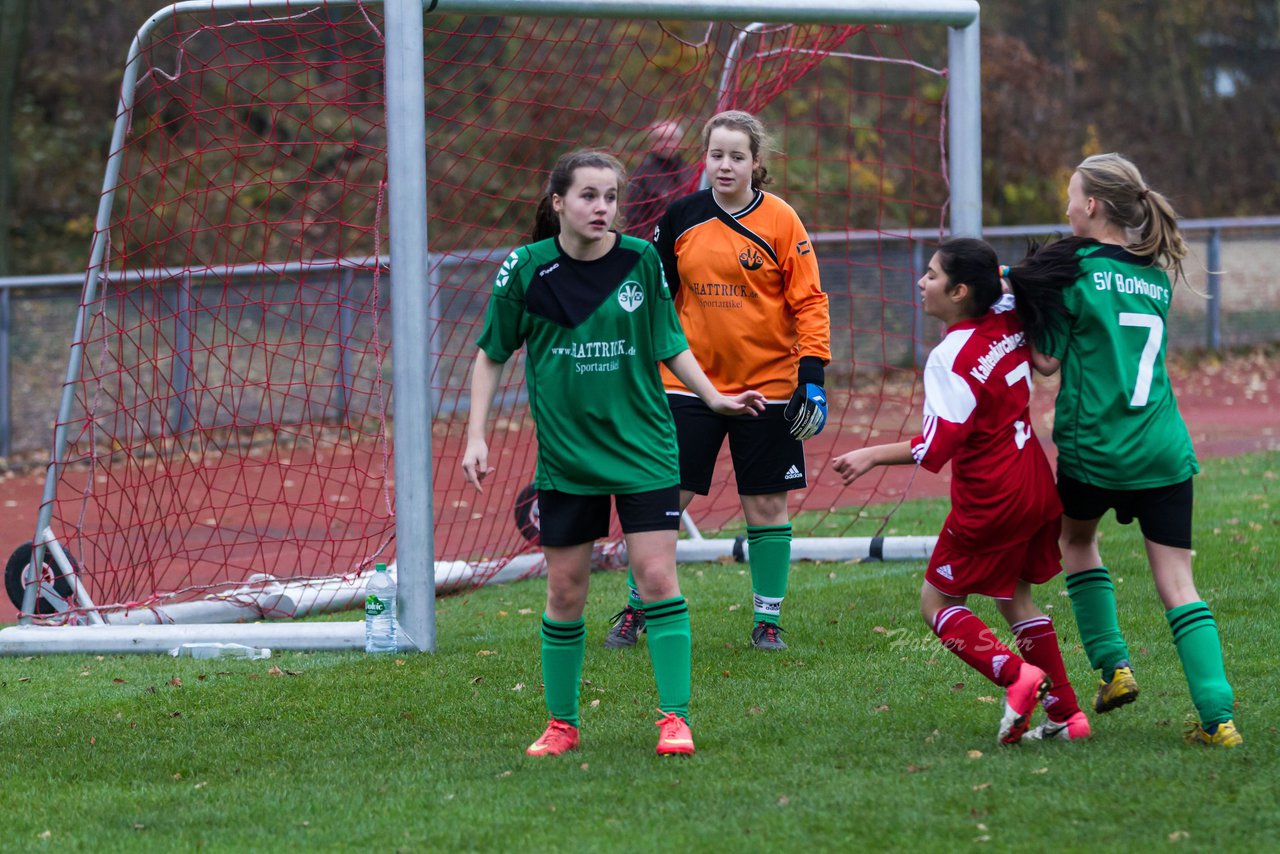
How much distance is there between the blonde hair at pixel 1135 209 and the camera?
4180 mm

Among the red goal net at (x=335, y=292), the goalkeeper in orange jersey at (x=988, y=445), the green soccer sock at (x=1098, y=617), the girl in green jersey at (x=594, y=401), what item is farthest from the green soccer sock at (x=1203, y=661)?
the red goal net at (x=335, y=292)

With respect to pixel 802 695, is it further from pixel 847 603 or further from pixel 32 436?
pixel 32 436

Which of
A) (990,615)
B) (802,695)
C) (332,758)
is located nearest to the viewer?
(332,758)

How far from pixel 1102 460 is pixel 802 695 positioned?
1.41 m

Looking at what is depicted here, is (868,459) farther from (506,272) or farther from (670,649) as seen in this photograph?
(506,272)

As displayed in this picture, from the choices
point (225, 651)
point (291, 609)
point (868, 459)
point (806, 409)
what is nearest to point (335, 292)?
point (291, 609)

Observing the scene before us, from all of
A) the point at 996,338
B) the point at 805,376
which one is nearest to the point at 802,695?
the point at 805,376

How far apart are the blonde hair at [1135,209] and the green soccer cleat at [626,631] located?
2.55m

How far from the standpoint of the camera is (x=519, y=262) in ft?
14.2

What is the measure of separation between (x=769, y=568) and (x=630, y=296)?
1.84 metres

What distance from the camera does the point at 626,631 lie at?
5953mm

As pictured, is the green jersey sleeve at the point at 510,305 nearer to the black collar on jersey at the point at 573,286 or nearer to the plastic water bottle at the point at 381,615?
the black collar on jersey at the point at 573,286

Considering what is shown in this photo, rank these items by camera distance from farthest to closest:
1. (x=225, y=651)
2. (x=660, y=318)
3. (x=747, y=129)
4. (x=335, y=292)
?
(x=335, y=292), (x=225, y=651), (x=747, y=129), (x=660, y=318)

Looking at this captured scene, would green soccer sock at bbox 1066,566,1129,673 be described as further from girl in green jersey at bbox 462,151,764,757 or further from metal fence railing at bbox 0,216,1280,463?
metal fence railing at bbox 0,216,1280,463
